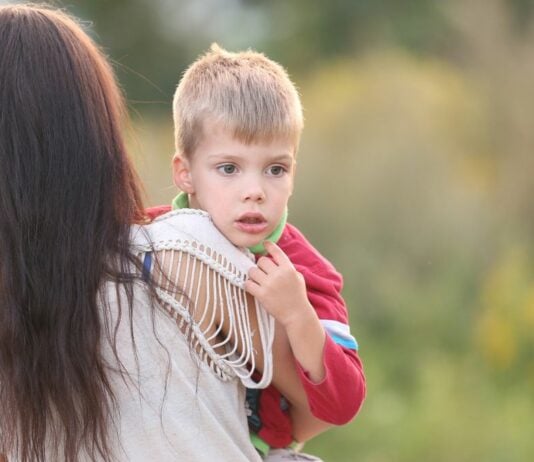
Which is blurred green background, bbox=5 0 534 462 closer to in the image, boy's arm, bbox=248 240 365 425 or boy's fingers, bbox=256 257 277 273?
boy's arm, bbox=248 240 365 425

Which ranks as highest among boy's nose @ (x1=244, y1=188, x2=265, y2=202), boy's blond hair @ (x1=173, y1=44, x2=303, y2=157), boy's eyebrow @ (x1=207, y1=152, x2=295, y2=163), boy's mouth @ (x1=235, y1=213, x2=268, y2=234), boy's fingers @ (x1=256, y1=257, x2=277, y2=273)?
boy's blond hair @ (x1=173, y1=44, x2=303, y2=157)

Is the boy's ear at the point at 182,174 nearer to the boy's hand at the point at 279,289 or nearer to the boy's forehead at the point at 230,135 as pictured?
the boy's forehead at the point at 230,135

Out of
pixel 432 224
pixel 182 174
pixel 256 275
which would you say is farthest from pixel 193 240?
pixel 432 224

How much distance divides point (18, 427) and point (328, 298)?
670mm

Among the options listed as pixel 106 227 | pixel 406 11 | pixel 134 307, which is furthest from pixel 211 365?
pixel 406 11

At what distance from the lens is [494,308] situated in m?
6.44

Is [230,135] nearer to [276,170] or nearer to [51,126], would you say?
[276,170]

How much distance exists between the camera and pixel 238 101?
225cm

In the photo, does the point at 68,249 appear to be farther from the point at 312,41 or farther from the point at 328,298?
the point at 312,41

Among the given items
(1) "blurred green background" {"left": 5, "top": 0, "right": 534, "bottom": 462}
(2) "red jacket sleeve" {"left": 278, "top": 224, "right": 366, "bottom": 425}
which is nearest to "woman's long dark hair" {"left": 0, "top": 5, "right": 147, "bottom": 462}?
(2) "red jacket sleeve" {"left": 278, "top": 224, "right": 366, "bottom": 425}

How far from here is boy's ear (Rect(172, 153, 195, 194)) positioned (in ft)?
7.64

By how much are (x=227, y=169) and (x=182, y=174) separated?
0.43 ft

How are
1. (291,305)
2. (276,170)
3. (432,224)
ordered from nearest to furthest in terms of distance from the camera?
(291,305) → (276,170) → (432,224)

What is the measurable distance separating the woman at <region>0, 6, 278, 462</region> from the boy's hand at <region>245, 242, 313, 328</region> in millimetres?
35
